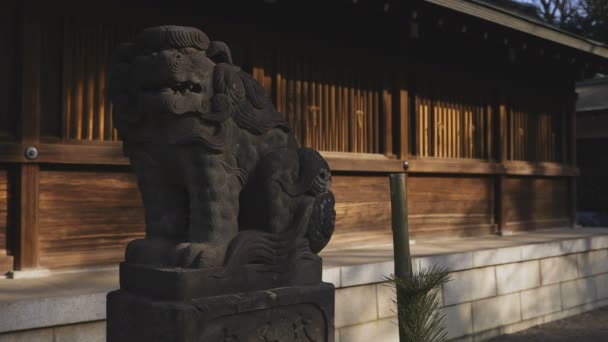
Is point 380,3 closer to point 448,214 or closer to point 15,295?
point 448,214

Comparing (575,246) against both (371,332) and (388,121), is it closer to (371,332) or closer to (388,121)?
(388,121)

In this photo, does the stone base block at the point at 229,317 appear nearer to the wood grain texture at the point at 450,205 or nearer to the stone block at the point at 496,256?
the stone block at the point at 496,256

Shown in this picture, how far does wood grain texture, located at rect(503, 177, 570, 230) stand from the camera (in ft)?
27.2

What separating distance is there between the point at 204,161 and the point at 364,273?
2540mm

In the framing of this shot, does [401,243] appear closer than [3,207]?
Yes

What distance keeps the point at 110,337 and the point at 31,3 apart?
2.78 m

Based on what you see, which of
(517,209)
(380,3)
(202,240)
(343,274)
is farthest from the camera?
(517,209)

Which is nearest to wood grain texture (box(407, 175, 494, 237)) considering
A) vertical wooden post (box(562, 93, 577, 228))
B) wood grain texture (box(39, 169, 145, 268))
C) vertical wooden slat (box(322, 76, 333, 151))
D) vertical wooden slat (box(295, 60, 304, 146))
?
vertical wooden slat (box(322, 76, 333, 151))

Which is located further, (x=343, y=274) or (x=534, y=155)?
(x=534, y=155)

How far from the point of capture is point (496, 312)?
6.09 m

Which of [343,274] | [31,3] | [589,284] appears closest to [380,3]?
[343,274]

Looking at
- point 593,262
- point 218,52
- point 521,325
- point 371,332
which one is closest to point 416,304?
point 218,52

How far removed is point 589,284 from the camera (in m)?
7.43

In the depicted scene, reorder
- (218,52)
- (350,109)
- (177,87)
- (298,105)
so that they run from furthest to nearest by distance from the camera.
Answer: (350,109) < (298,105) < (218,52) < (177,87)
